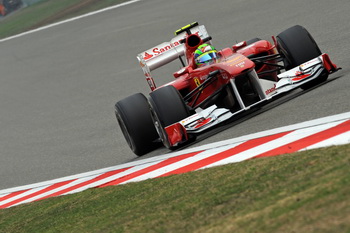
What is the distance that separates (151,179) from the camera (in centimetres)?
771

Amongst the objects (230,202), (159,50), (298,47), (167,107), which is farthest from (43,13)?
(230,202)

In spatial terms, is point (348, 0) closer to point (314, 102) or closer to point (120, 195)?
point (314, 102)

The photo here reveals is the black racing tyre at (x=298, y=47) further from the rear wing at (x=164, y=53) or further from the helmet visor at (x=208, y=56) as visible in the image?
the rear wing at (x=164, y=53)

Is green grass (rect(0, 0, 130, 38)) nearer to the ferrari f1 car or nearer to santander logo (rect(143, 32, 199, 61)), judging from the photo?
santander logo (rect(143, 32, 199, 61))

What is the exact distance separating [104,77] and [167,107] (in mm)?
8376

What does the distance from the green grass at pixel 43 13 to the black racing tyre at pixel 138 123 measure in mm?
13922

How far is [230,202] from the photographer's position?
5.14m

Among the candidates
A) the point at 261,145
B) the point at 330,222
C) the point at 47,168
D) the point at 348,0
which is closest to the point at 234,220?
the point at 330,222

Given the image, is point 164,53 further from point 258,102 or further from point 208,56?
point 258,102

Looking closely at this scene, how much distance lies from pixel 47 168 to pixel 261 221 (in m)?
7.76

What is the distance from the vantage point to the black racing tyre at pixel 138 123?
1004cm

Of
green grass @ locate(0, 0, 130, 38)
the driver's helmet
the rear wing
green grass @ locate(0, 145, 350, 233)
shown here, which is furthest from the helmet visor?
green grass @ locate(0, 0, 130, 38)

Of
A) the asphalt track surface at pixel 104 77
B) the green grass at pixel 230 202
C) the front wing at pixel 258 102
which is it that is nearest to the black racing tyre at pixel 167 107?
the front wing at pixel 258 102

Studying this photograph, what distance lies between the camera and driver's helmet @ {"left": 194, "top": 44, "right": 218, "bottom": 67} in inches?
399
